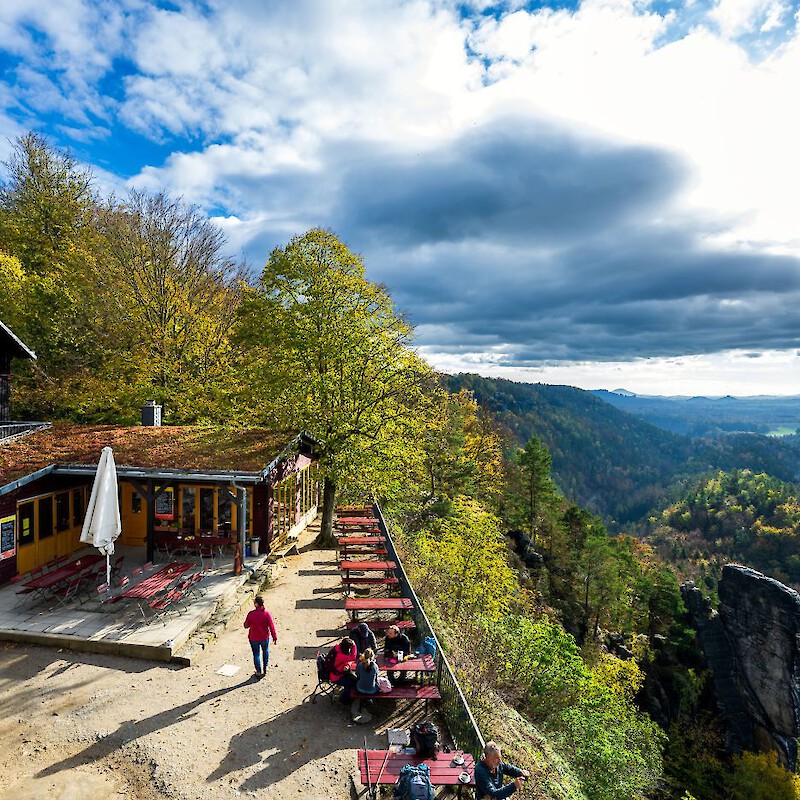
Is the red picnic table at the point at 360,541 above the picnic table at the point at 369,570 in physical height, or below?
above

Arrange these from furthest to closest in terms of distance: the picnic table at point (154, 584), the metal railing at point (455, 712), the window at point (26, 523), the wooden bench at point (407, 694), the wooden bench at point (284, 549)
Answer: the wooden bench at point (284, 549), the window at point (26, 523), the picnic table at point (154, 584), the wooden bench at point (407, 694), the metal railing at point (455, 712)

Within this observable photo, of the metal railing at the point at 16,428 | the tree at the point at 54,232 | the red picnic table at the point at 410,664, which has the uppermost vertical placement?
the tree at the point at 54,232

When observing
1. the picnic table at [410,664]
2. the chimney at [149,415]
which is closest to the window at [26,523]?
the chimney at [149,415]

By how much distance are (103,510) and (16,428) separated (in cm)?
878

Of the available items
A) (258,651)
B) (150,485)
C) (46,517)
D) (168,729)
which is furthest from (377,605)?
(46,517)

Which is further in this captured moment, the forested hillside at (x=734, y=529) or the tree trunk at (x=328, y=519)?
the forested hillside at (x=734, y=529)

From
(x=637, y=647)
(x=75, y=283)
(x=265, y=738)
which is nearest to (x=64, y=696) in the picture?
(x=265, y=738)

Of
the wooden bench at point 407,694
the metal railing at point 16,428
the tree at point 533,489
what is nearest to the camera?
the wooden bench at point 407,694

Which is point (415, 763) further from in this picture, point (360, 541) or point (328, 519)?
point (328, 519)

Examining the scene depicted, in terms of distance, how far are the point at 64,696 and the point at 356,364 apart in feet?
40.1

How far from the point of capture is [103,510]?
438 inches

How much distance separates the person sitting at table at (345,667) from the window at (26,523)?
35.1 feet

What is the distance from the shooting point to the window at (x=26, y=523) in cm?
1402

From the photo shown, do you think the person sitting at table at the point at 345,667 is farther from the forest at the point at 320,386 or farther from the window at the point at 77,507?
the window at the point at 77,507
